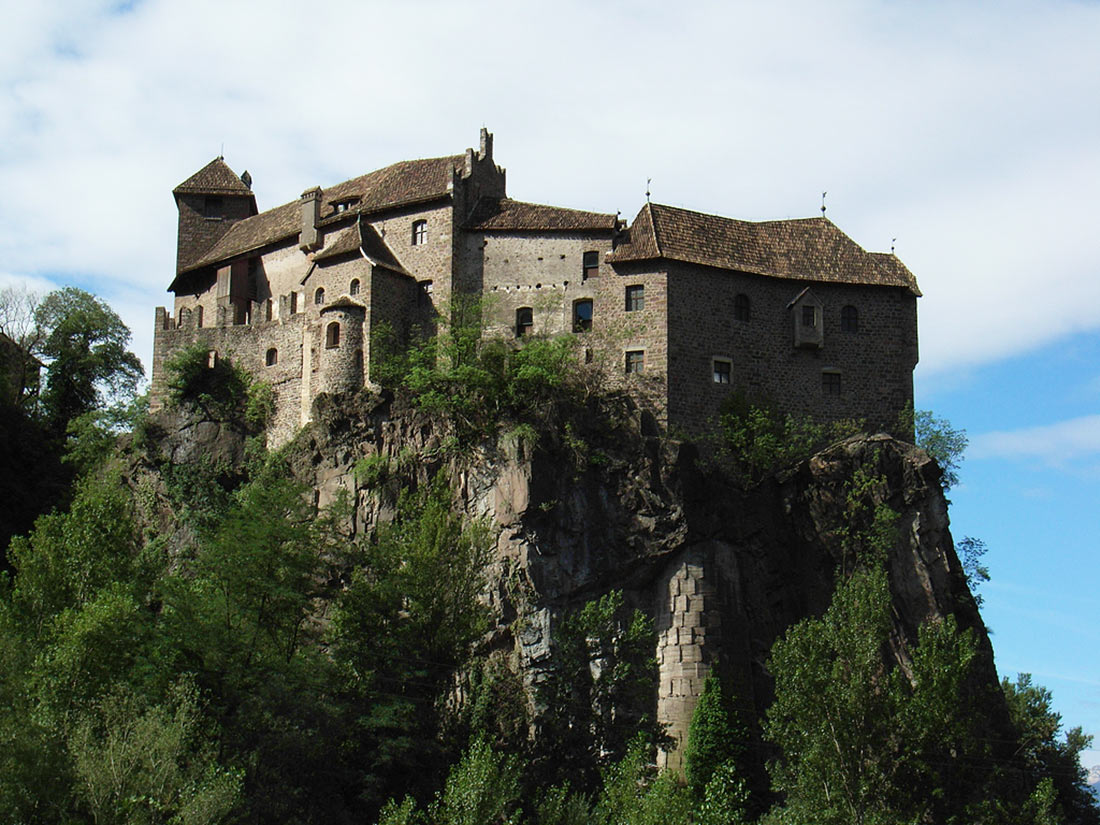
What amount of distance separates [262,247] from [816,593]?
31.4 m

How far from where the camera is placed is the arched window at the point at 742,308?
6178 centimetres

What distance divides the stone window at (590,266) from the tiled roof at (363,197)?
7.10 m

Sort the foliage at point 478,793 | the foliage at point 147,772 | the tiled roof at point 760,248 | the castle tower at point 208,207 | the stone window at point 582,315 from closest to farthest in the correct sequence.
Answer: the foliage at point 147,772, the foliage at point 478,793, the stone window at point 582,315, the tiled roof at point 760,248, the castle tower at point 208,207

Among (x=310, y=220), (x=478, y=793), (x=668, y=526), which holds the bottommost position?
(x=478, y=793)

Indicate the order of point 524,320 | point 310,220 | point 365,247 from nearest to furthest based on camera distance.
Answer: point 524,320
point 365,247
point 310,220

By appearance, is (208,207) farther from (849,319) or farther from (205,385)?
(849,319)

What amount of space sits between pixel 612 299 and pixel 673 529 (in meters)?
11.7

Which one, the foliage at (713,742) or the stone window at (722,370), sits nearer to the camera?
the foliage at (713,742)

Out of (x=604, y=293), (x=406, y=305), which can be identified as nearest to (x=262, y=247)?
(x=406, y=305)

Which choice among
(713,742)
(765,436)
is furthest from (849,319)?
(713,742)

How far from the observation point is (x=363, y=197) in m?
68.1

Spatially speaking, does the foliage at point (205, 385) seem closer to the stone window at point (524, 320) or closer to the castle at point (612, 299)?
the castle at point (612, 299)

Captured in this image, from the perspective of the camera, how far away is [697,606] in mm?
52375

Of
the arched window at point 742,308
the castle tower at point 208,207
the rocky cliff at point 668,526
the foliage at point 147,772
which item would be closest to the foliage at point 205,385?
the rocky cliff at point 668,526
